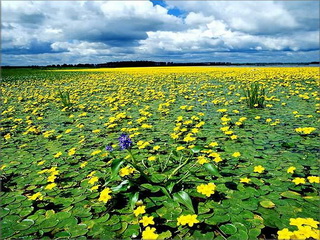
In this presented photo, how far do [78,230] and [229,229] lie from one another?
3.54 ft

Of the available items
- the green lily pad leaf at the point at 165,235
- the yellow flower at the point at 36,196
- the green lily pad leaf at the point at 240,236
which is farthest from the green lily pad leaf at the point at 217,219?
the yellow flower at the point at 36,196

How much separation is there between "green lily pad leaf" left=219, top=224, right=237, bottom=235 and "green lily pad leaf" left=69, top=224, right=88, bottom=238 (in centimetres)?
98

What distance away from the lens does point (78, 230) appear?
1.75 m

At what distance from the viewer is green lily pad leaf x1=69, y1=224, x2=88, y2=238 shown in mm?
1703

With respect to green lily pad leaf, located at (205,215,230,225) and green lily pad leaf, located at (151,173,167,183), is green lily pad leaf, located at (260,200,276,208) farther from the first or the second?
green lily pad leaf, located at (151,173,167,183)

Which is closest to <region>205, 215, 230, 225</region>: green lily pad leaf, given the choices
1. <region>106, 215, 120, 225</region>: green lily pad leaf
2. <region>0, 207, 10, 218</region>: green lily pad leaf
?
<region>106, 215, 120, 225</region>: green lily pad leaf

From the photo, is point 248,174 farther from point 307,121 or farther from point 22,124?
point 22,124

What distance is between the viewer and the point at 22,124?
4988 mm

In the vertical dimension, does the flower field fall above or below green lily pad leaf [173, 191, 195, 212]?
below

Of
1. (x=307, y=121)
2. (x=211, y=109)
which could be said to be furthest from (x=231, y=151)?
(x=211, y=109)

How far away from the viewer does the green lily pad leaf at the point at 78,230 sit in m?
1.70

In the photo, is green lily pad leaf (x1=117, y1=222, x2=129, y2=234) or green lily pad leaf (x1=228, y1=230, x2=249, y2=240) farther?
green lily pad leaf (x1=117, y1=222, x2=129, y2=234)

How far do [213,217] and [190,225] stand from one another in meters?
0.29

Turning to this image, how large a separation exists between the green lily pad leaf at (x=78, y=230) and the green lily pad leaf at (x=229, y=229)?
98 centimetres
